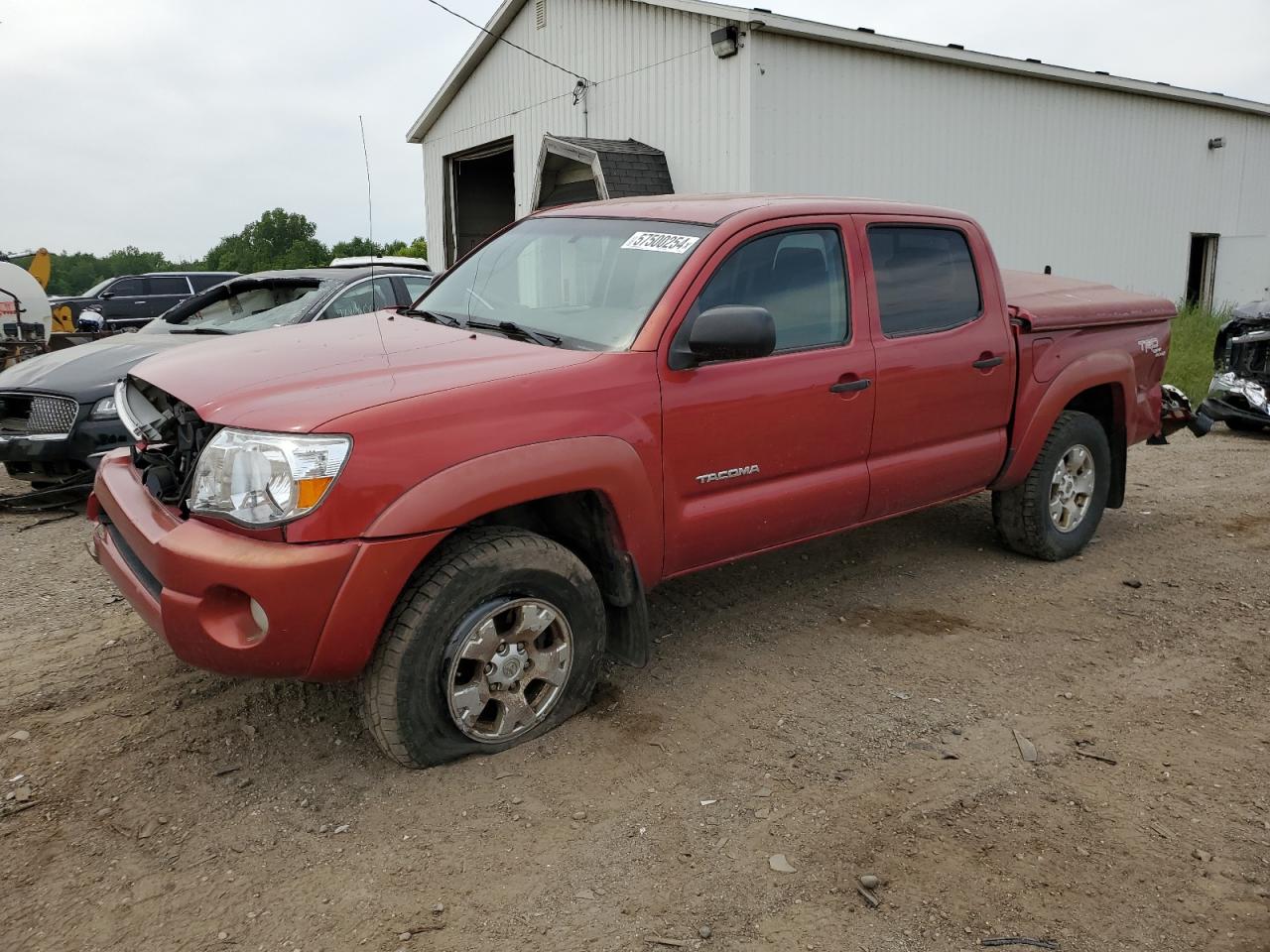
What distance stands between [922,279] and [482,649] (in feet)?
8.79

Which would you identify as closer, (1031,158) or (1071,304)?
(1071,304)

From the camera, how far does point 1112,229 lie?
52.7ft

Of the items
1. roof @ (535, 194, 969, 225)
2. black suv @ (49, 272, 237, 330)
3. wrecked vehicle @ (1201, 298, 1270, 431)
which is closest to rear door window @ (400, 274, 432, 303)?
roof @ (535, 194, 969, 225)

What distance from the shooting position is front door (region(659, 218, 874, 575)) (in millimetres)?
3590

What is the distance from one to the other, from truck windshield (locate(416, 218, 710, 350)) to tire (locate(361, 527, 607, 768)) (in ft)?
2.79

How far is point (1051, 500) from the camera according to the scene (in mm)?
5371

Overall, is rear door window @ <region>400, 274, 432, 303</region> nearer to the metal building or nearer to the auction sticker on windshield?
the auction sticker on windshield

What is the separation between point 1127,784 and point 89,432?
234 inches

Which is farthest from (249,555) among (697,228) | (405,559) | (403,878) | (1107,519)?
(1107,519)

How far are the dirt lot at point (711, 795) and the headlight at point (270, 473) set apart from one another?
37.8 inches

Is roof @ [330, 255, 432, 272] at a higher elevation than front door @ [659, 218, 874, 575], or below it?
higher

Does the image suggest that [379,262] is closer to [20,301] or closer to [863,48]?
[20,301]

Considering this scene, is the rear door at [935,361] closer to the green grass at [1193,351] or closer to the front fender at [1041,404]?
the front fender at [1041,404]

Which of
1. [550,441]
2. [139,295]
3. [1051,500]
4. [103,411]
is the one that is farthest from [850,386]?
[139,295]
